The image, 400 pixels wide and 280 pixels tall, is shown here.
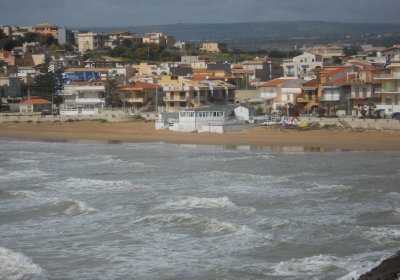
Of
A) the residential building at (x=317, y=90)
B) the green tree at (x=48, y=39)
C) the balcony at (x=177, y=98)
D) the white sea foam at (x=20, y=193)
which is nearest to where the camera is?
the white sea foam at (x=20, y=193)

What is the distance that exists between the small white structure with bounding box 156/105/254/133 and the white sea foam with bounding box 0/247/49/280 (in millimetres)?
23003

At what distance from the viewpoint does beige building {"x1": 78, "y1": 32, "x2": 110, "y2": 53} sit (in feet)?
303

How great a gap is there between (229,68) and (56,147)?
34558mm

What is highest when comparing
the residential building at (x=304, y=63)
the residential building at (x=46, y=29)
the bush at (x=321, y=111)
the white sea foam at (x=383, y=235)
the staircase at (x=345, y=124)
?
the residential building at (x=46, y=29)

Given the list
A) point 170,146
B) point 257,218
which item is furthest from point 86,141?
point 257,218

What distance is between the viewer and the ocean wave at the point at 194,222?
14188 millimetres

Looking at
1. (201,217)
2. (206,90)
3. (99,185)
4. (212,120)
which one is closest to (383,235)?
(201,217)

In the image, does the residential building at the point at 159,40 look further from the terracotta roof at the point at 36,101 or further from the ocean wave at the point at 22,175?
the ocean wave at the point at 22,175

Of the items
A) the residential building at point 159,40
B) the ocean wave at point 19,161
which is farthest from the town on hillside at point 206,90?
the residential building at point 159,40

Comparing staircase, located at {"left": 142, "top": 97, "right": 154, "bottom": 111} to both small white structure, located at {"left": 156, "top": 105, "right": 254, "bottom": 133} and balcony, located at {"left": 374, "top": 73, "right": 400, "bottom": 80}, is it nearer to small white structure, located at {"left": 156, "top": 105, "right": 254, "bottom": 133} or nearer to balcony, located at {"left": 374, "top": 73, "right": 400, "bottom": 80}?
small white structure, located at {"left": 156, "top": 105, "right": 254, "bottom": 133}

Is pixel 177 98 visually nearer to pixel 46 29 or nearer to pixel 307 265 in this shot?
pixel 307 265

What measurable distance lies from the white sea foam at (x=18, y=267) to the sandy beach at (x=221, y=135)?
1908cm

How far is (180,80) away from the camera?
48.5m

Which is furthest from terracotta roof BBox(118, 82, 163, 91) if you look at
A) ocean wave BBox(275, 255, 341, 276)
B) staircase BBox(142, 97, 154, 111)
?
ocean wave BBox(275, 255, 341, 276)
